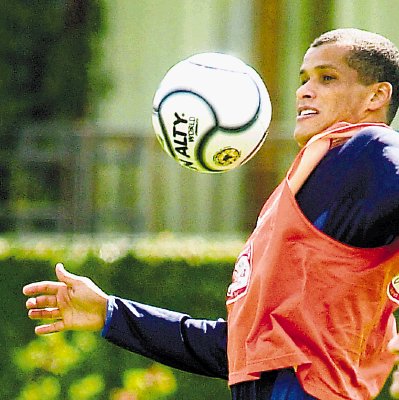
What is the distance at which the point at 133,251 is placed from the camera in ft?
25.4

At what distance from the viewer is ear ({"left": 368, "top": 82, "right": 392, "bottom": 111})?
4.06 m

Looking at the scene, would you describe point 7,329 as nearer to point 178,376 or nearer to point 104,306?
point 178,376

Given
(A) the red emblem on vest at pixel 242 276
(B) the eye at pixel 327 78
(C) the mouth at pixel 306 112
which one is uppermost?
(B) the eye at pixel 327 78

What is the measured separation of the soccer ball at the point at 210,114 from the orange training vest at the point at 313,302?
A: 50 cm

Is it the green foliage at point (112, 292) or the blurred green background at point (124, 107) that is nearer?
the green foliage at point (112, 292)

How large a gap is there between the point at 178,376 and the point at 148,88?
191 inches

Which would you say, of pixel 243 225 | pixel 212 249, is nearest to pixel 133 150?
pixel 243 225

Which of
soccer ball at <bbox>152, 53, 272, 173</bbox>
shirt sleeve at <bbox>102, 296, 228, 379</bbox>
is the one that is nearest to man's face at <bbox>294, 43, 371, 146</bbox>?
soccer ball at <bbox>152, 53, 272, 173</bbox>

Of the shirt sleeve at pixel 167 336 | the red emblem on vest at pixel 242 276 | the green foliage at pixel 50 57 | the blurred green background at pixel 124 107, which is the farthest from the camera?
the green foliage at pixel 50 57

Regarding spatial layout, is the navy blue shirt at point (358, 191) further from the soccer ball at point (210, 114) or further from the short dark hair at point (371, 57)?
the soccer ball at point (210, 114)

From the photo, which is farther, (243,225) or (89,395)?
(243,225)

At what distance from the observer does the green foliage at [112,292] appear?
7.46 m

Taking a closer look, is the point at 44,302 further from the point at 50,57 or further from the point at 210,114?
the point at 50,57

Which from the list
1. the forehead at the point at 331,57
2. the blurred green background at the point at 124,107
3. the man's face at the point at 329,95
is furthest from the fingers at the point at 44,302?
the blurred green background at the point at 124,107
